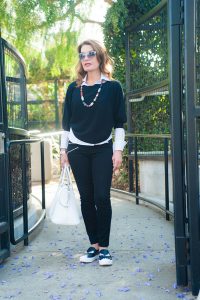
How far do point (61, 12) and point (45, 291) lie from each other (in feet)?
20.5

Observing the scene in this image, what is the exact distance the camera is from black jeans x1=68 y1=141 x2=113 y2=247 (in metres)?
3.77

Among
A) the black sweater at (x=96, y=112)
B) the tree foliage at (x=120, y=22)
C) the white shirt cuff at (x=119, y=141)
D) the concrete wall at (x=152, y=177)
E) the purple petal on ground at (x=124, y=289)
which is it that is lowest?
A: the purple petal on ground at (x=124, y=289)

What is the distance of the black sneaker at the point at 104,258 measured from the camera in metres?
3.79

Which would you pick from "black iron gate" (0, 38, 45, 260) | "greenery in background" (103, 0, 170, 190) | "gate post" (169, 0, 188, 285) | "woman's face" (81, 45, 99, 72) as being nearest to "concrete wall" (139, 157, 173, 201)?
"greenery in background" (103, 0, 170, 190)

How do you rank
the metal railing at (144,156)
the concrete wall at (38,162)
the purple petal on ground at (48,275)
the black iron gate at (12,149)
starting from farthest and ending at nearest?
1. the concrete wall at (38,162)
2. the metal railing at (144,156)
3. the black iron gate at (12,149)
4. the purple petal on ground at (48,275)

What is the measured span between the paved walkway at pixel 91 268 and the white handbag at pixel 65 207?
338mm

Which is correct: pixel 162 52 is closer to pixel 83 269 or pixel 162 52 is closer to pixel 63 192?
pixel 63 192

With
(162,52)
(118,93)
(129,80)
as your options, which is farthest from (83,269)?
(129,80)

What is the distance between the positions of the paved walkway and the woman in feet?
0.78

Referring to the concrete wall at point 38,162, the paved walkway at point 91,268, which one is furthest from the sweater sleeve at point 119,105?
the concrete wall at point 38,162

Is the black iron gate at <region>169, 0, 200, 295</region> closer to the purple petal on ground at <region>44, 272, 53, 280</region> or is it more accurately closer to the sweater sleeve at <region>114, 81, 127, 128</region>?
the sweater sleeve at <region>114, 81, 127, 128</region>

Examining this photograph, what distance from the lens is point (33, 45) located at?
32.4 ft

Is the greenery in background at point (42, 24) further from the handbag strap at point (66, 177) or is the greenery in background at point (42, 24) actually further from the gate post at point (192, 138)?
the gate post at point (192, 138)

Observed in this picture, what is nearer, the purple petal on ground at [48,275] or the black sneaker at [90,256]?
the purple petal on ground at [48,275]
